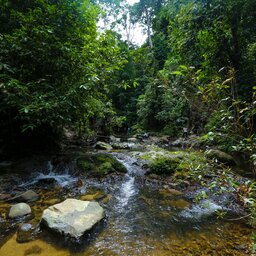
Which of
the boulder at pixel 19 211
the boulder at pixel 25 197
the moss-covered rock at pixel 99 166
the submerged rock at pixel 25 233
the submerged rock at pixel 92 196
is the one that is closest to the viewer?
the submerged rock at pixel 25 233

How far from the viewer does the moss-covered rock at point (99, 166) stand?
18.8ft

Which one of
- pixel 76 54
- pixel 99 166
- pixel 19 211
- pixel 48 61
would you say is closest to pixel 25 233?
pixel 19 211

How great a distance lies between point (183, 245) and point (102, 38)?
644 centimetres

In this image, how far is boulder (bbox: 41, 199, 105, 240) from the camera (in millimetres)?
2768

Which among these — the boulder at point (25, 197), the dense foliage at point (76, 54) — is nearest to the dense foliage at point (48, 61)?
the dense foliage at point (76, 54)

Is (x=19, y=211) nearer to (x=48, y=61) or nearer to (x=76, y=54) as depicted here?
(x=48, y=61)

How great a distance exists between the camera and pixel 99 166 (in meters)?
5.98

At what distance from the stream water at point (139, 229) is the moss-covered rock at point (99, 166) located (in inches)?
31.4

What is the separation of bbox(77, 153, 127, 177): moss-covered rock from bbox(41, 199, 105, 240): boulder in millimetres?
2264

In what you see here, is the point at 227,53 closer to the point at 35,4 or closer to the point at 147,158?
the point at 147,158

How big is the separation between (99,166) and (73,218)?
119 inches

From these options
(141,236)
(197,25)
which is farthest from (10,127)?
(197,25)

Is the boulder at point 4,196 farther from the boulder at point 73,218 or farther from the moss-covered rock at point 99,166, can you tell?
the moss-covered rock at point 99,166

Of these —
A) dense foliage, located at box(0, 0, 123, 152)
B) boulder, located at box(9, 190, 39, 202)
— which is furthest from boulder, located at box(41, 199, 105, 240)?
dense foliage, located at box(0, 0, 123, 152)
